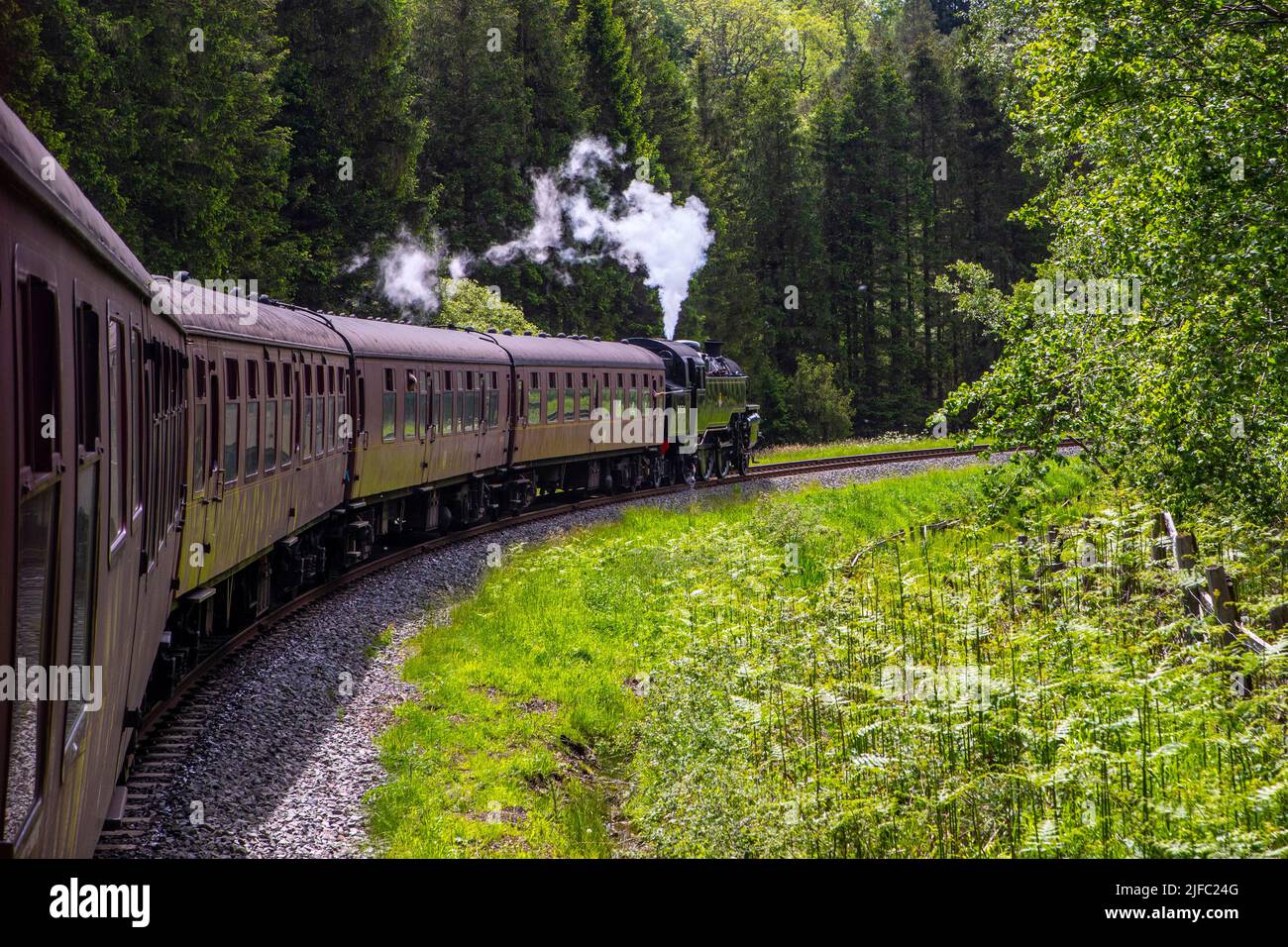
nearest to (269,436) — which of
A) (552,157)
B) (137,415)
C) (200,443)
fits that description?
(200,443)

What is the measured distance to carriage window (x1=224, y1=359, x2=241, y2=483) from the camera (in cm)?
1011

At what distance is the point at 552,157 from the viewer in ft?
157

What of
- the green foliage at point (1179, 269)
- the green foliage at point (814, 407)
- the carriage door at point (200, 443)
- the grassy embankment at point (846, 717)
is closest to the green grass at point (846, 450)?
the green foliage at point (814, 407)

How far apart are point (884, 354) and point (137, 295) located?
181 feet

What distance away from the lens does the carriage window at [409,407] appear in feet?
57.8

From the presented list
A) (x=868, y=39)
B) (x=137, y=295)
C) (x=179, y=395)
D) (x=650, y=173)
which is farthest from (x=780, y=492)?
(x=868, y=39)

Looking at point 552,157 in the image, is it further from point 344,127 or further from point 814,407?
point 814,407

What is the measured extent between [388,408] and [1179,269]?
33.9 feet

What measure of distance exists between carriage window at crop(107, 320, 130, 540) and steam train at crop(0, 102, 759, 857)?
1.0 inches

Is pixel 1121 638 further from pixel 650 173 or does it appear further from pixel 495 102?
pixel 650 173

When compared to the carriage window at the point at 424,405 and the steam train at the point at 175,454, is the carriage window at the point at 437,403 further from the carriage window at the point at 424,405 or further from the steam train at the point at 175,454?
the carriage window at the point at 424,405

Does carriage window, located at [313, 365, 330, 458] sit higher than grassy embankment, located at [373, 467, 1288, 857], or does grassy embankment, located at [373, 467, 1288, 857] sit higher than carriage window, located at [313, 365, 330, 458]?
carriage window, located at [313, 365, 330, 458]

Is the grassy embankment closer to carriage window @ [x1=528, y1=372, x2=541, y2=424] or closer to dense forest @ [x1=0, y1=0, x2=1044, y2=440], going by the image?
carriage window @ [x1=528, y1=372, x2=541, y2=424]

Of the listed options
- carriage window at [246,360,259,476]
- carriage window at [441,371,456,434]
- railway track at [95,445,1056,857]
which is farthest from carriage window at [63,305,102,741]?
carriage window at [441,371,456,434]
